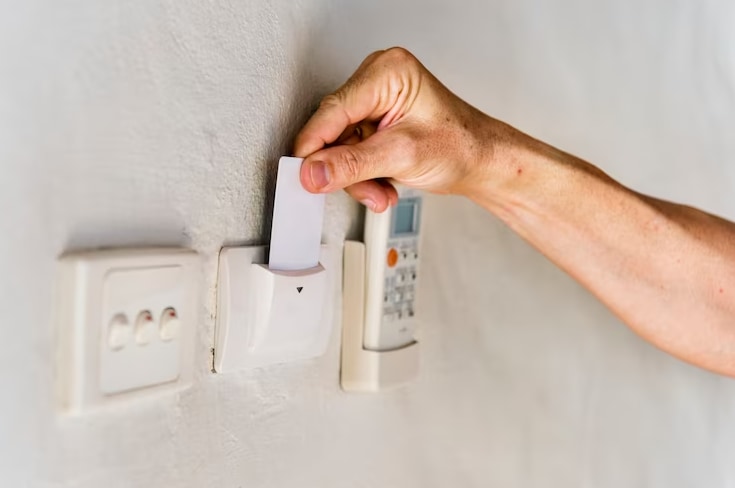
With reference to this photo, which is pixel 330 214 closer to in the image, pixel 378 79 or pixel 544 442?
pixel 378 79

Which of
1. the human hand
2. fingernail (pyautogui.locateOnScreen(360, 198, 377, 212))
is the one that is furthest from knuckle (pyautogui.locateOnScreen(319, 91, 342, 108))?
fingernail (pyautogui.locateOnScreen(360, 198, 377, 212))

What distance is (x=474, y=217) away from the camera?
0.93 meters

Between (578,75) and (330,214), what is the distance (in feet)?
1.71

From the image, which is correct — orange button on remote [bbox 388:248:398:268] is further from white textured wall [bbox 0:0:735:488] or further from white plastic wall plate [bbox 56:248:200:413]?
white plastic wall plate [bbox 56:248:200:413]

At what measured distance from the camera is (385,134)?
0.66 m

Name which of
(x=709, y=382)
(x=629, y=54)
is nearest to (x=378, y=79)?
(x=629, y=54)

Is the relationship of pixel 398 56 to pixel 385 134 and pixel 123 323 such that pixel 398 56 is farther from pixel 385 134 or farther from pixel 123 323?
pixel 123 323

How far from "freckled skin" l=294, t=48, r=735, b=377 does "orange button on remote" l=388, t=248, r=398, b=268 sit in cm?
7

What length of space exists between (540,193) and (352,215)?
0.21 m

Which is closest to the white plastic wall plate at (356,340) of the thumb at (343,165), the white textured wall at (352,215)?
the white textured wall at (352,215)

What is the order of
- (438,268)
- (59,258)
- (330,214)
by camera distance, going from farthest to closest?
(438,268) → (330,214) → (59,258)

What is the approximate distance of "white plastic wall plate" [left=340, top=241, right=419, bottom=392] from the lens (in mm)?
756

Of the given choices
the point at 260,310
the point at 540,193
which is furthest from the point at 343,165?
the point at 540,193

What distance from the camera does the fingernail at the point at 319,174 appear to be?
620 mm
